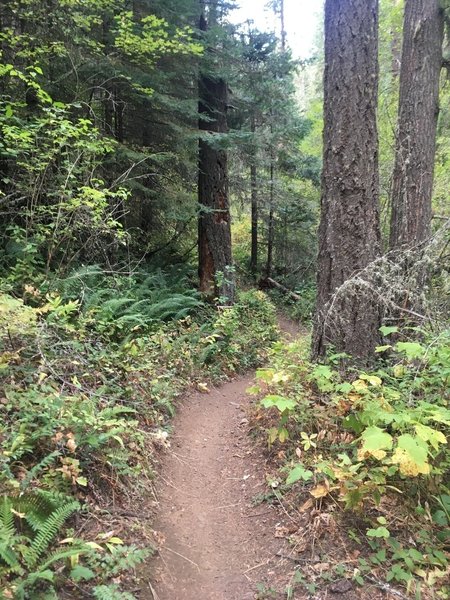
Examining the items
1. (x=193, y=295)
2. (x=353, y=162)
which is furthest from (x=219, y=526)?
(x=193, y=295)

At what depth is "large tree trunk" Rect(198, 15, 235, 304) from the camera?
399 inches

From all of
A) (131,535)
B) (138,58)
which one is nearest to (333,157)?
(131,535)

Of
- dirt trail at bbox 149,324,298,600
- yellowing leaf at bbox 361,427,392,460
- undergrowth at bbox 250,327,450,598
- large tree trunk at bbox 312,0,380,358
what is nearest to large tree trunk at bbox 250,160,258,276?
large tree trunk at bbox 312,0,380,358

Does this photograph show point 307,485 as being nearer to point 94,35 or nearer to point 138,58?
point 138,58

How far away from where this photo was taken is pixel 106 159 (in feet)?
29.1

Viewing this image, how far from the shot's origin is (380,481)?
3.17 metres

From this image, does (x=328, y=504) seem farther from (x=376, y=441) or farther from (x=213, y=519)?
(x=213, y=519)

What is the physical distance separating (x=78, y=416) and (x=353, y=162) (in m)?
4.15

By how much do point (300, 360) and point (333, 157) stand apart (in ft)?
8.72

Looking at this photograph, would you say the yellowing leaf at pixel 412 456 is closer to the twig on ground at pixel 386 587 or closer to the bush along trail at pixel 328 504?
the bush along trail at pixel 328 504

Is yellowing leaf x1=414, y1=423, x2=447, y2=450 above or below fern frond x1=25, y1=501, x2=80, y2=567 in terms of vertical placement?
above

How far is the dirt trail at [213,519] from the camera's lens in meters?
3.15

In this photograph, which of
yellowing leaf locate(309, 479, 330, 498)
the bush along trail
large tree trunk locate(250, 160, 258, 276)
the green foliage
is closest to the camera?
the green foliage

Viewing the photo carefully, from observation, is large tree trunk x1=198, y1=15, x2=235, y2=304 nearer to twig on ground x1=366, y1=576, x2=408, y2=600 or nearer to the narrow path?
the narrow path
